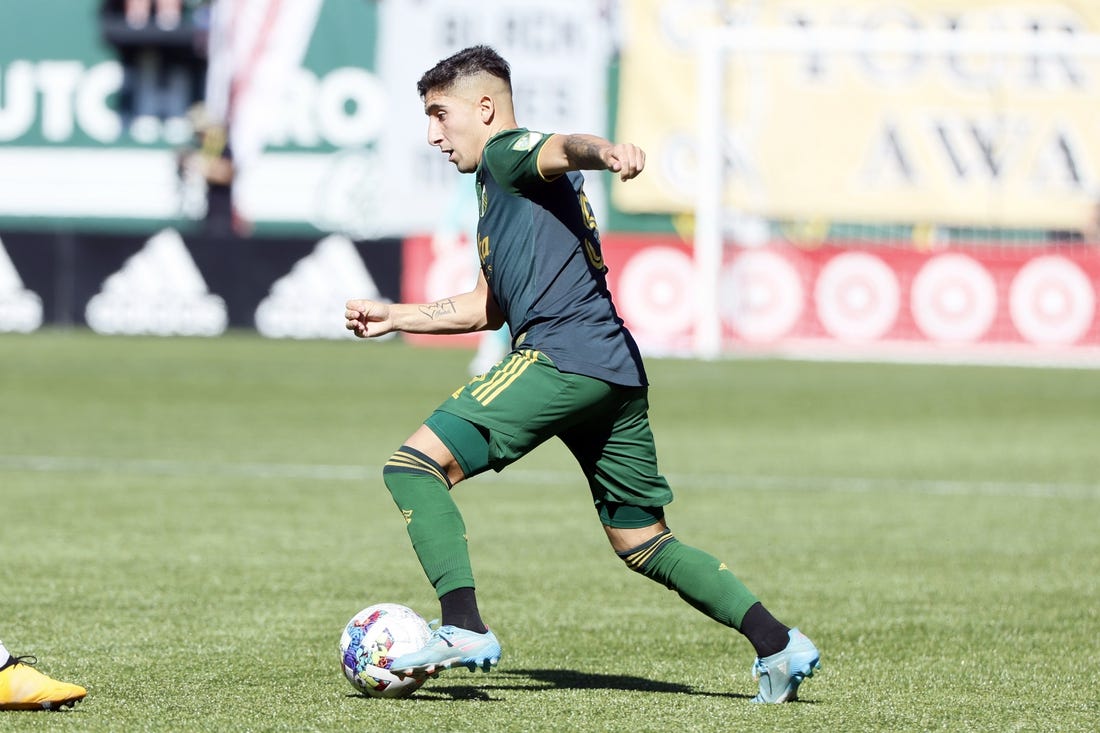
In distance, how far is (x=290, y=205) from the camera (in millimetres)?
36500

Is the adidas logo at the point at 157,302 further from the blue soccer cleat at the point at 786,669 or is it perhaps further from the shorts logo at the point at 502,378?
the blue soccer cleat at the point at 786,669

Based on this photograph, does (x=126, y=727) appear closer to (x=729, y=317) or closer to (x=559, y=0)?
(x=729, y=317)

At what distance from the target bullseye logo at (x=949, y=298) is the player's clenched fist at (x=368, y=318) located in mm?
18074

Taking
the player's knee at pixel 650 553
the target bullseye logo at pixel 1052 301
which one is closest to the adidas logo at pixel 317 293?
the target bullseye logo at pixel 1052 301

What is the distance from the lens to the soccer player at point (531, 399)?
18.0ft

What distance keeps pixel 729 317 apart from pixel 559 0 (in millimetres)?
10451


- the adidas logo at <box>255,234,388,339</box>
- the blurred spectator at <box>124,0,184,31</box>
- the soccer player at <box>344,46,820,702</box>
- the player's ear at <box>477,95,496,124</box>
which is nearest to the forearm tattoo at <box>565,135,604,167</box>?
the soccer player at <box>344,46,820,702</box>

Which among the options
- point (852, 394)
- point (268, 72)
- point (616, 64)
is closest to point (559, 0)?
point (616, 64)

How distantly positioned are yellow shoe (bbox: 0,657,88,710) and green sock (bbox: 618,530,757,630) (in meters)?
1.69

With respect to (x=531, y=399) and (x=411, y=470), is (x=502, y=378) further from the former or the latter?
(x=411, y=470)

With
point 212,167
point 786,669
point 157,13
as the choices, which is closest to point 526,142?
point 786,669

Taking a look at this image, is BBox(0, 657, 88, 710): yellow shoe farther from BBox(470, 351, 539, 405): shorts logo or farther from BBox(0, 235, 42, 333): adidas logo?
BBox(0, 235, 42, 333): adidas logo

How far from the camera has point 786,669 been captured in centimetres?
562

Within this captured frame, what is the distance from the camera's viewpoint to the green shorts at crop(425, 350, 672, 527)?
18.2 ft
